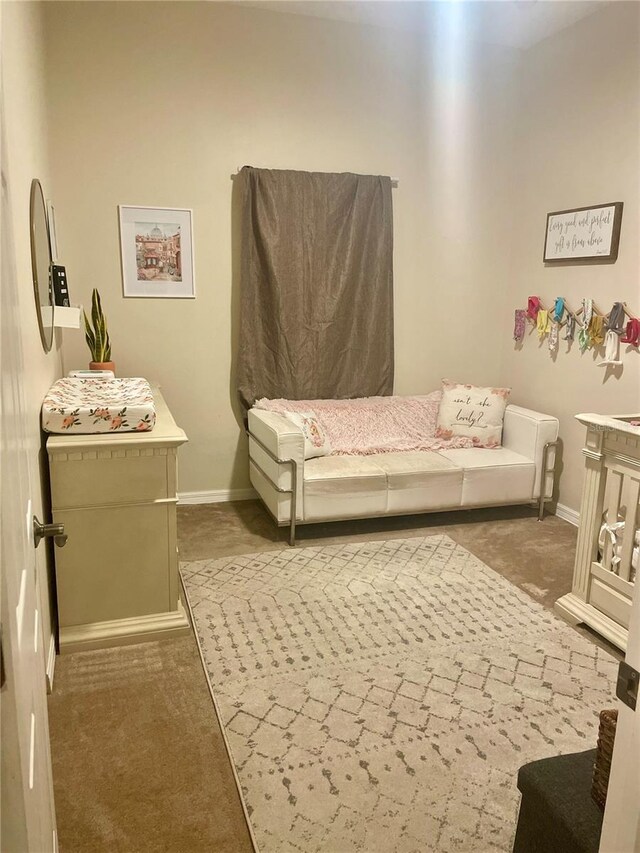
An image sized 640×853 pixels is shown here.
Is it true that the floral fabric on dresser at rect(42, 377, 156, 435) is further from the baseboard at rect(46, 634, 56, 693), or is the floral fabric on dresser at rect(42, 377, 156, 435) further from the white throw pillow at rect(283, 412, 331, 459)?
the white throw pillow at rect(283, 412, 331, 459)

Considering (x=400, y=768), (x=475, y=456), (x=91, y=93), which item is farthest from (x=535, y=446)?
(x=91, y=93)

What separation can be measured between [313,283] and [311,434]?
102 cm

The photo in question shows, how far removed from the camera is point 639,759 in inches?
29.5

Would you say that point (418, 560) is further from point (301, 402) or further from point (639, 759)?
point (639, 759)

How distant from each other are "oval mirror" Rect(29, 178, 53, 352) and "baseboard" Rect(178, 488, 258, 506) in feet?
5.11

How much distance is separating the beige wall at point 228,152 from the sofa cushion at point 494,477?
0.84 m

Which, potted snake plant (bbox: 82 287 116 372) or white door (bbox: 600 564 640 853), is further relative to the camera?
potted snake plant (bbox: 82 287 116 372)

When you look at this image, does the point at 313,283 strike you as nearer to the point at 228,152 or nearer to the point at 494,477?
the point at 228,152

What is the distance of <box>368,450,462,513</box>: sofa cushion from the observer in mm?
3529

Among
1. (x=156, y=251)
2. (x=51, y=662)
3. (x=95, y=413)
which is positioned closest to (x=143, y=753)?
(x=51, y=662)

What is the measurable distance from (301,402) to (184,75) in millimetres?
2007

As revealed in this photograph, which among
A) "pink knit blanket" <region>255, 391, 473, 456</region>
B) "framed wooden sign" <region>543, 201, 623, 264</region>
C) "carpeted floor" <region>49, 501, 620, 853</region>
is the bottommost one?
"carpeted floor" <region>49, 501, 620, 853</region>

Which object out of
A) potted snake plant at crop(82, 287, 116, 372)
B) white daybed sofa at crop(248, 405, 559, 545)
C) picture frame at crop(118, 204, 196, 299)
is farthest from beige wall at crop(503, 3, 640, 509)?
potted snake plant at crop(82, 287, 116, 372)

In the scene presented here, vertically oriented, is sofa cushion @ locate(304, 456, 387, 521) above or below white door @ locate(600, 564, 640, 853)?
below
